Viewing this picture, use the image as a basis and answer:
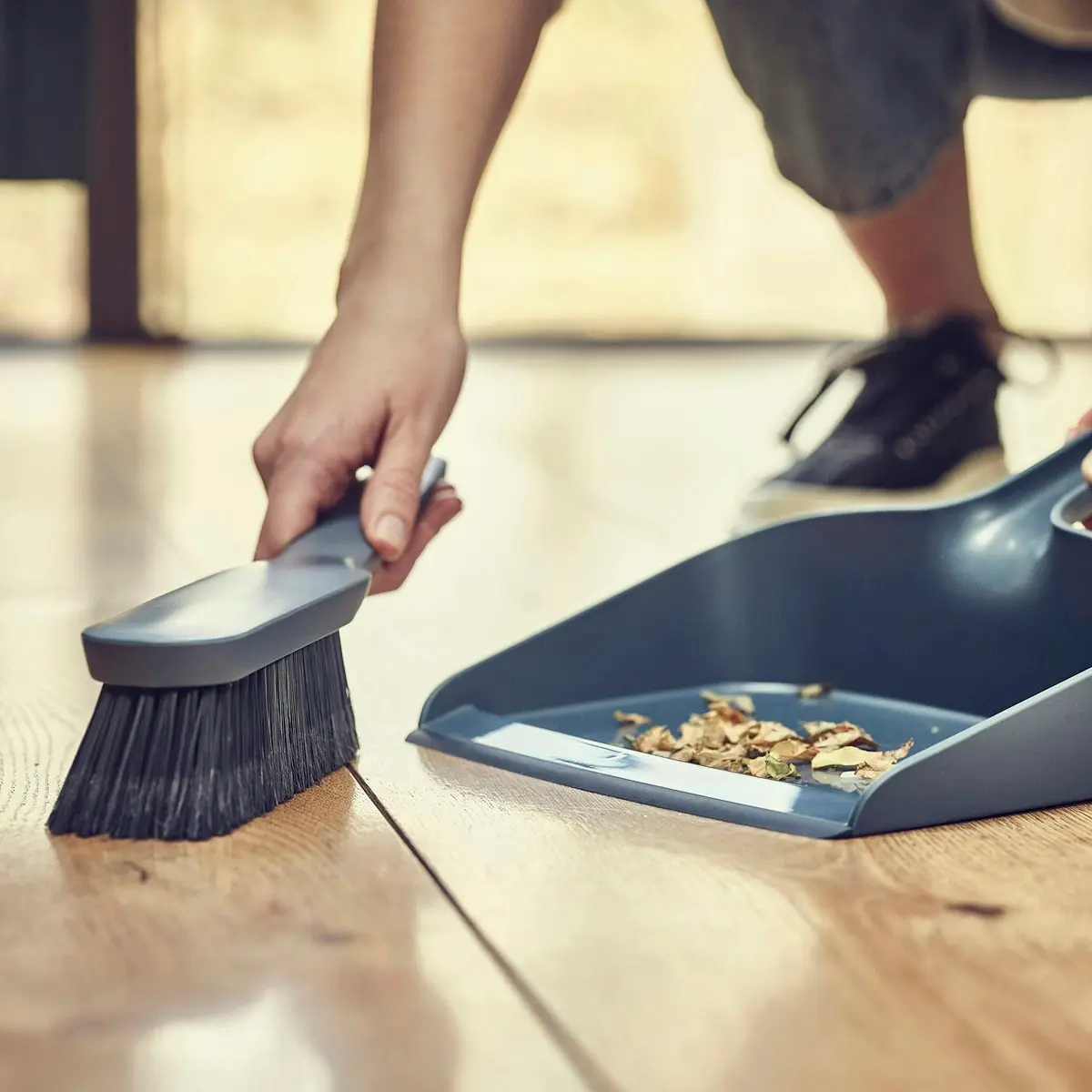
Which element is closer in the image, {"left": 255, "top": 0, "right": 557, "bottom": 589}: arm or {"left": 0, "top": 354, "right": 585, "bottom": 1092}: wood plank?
{"left": 0, "top": 354, "right": 585, "bottom": 1092}: wood plank

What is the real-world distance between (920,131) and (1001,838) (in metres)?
0.87

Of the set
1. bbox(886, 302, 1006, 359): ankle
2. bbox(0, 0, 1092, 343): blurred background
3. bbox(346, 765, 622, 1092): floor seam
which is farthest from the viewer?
bbox(0, 0, 1092, 343): blurred background

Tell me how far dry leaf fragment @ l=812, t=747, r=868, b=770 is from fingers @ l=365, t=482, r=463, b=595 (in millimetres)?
204

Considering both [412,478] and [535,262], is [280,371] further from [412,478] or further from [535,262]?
[412,478]

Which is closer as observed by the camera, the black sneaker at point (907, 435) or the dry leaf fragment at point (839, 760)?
the dry leaf fragment at point (839, 760)

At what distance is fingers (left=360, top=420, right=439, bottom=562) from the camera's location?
67cm

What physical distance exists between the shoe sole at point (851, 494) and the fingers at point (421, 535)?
17.5 inches

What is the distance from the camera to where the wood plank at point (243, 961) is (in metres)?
0.37

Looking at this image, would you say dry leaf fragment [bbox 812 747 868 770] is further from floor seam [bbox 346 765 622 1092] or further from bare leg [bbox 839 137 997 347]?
bare leg [bbox 839 137 997 347]

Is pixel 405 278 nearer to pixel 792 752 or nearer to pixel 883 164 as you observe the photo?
pixel 792 752

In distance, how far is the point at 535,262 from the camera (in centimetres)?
356

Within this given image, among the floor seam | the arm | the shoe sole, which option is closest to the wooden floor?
the floor seam

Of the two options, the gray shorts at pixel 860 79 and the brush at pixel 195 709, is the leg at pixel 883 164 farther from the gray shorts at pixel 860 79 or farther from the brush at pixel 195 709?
the brush at pixel 195 709

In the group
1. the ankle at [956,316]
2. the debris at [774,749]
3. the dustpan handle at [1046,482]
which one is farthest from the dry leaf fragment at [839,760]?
the ankle at [956,316]
